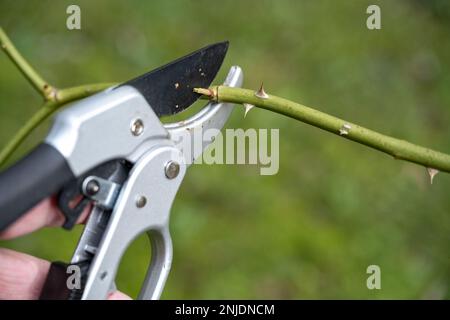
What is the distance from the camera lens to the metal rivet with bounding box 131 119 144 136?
1.09 metres

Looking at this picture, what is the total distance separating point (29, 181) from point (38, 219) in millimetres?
132

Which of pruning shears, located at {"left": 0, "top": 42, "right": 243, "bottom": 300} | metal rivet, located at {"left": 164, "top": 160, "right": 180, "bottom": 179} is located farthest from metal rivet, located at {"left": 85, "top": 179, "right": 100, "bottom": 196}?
metal rivet, located at {"left": 164, "top": 160, "right": 180, "bottom": 179}

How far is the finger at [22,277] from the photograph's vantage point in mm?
1259

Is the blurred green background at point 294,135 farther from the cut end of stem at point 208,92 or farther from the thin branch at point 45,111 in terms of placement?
the cut end of stem at point 208,92

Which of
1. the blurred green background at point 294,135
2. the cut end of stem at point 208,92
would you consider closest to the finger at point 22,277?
the cut end of stem at point 208,92

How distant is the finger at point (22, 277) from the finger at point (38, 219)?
7.5 inches

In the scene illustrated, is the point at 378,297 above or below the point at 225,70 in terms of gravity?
below

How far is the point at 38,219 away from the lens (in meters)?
1.08

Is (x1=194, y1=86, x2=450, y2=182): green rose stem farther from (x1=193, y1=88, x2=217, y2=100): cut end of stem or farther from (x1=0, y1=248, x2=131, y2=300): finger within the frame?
(x1=0, y1=248, x2=131, y2=300): finger

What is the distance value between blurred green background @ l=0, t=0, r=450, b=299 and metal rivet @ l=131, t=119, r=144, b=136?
2.97 ft
